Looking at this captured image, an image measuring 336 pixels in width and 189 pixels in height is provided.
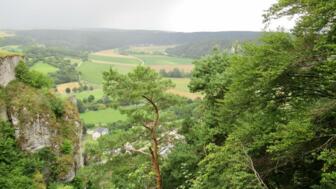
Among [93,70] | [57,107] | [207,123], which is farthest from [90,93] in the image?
[207,123]

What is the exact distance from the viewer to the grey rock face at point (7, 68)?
2216cm

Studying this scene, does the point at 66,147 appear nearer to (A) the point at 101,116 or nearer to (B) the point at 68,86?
(A) the point at 101,116

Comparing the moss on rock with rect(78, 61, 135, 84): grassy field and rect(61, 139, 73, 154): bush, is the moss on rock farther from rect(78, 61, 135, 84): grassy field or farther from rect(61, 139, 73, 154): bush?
rect(78, 61, 135, 84): grassy field

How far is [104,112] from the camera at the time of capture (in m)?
63.4

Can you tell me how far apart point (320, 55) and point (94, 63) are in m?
98.9

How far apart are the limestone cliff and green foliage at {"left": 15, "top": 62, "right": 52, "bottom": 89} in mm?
297

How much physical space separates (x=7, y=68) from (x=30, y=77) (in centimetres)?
149

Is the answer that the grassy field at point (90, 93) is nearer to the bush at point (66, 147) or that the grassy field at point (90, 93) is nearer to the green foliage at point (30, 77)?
the green foliage at point (30, 77)

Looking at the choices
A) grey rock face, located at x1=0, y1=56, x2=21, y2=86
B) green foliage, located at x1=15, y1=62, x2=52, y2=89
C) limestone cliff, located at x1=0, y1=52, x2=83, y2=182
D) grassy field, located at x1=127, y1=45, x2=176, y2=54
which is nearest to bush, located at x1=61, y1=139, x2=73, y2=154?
limestone cliff, located at x1=0, y1=52, x2=83, y2=182

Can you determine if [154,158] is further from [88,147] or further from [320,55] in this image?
[320,55]

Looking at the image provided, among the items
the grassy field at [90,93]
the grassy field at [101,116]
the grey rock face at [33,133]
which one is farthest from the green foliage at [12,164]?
the grassy field at [90,93]

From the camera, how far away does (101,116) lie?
6144 centimetres

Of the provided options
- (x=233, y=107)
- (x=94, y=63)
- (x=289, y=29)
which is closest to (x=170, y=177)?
(x=233, y=107)

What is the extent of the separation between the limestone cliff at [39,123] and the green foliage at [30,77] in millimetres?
297
